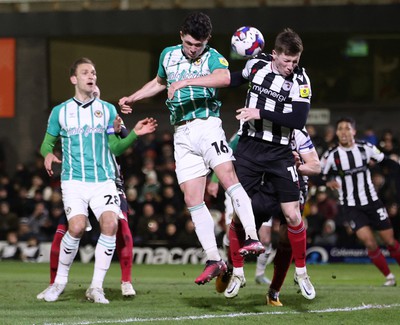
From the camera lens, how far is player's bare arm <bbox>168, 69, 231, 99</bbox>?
818 cm

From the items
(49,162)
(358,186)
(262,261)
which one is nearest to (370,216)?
(358,186)

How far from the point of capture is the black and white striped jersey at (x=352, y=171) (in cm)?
1317

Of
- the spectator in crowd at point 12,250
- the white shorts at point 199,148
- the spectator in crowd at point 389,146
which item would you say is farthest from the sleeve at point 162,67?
the spectator in crowd at point 389,146

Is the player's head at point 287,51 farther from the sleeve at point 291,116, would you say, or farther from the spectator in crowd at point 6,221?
the spectator in crowd at point 6,221

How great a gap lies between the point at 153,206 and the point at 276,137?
10.1m

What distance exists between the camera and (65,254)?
9.30 m

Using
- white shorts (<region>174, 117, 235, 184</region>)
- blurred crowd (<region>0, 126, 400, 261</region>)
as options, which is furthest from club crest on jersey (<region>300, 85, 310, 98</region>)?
blurred crowd (<region>0, 126, 400, 261</region>)

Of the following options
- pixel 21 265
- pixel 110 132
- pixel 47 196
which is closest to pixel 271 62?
pixel 110 132

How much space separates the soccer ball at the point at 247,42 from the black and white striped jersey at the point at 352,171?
445 cm

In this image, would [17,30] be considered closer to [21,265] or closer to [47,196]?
[47,196]

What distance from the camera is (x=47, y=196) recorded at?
65.6 ft

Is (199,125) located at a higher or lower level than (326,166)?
higher

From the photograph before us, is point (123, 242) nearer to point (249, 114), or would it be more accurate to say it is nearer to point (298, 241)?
point (298, 241)

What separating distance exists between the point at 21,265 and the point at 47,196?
365 cm
